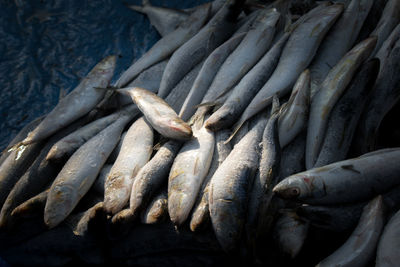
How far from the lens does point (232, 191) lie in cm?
205

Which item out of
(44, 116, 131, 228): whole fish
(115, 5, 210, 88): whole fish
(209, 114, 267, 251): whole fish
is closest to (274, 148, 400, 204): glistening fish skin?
(209, 114, 267, 251): whole fish

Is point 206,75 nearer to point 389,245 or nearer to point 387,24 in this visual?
point 387,24

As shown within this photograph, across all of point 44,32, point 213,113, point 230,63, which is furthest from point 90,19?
point 213,113

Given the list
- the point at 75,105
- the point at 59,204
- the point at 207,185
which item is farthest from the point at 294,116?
the point at 75,105

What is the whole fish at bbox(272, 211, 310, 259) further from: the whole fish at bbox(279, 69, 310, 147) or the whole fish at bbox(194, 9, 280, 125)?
the whole fish at bbox(194, 9, 280, 125)

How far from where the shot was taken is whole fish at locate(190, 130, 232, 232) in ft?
6.68

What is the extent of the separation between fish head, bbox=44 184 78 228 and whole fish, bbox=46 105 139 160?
41cm

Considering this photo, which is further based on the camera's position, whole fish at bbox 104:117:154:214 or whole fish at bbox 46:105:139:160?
whole fish at bbox 46:105:139:160

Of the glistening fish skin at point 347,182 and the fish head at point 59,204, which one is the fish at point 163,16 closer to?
the fish head at point 59,204

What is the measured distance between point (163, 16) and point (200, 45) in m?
1.23

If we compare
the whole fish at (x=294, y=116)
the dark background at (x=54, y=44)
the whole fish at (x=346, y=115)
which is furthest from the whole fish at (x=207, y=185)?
the dark background at (x=54, y=44)

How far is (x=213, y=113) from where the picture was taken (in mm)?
2674

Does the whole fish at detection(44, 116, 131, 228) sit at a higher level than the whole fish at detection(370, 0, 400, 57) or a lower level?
lower

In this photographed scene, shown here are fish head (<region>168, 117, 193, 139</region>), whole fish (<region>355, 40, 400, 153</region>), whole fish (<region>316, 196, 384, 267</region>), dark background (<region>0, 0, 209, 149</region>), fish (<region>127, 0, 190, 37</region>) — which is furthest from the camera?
fish (<region>127, 0, 190, 37</region>)
